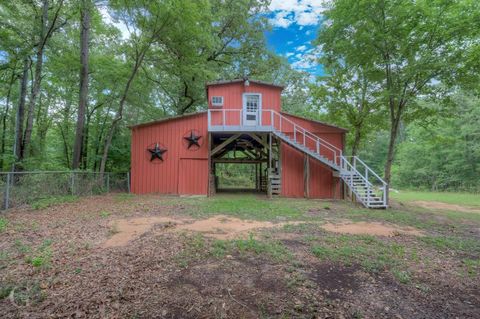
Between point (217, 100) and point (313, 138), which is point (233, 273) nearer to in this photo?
point (313, 138)

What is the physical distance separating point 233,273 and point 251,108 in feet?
35.5

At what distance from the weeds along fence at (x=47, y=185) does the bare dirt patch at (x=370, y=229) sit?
29.8 ft

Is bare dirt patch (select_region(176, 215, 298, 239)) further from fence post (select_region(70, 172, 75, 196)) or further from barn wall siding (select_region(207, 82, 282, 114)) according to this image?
barn wall siding (select_region(207, 82, 282, 114))

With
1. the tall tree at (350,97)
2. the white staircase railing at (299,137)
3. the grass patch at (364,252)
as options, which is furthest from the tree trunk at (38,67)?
the tall tree at (350,97)

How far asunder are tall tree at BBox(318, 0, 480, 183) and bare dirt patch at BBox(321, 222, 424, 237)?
5230mm

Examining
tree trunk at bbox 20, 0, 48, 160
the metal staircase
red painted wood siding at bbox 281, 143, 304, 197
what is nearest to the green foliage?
the metal staircase

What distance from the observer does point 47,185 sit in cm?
884

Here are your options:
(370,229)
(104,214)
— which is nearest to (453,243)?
(370,229)

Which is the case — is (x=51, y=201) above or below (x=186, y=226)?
above

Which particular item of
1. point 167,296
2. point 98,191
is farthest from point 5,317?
point 98,191

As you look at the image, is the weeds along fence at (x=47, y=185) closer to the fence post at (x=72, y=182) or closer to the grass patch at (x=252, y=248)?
the fence post at (x=72, y=182)

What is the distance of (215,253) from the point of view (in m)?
4.27

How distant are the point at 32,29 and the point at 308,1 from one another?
1482cm

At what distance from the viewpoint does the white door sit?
1311 cm
